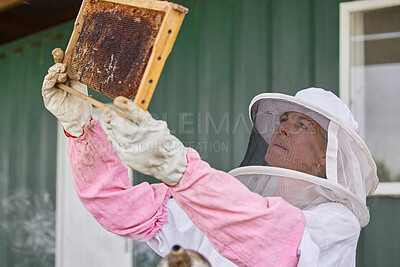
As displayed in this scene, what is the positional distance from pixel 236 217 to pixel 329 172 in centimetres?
53

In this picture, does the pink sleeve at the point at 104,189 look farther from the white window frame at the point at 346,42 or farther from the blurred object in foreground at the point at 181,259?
the white window frame at the point at 346,42

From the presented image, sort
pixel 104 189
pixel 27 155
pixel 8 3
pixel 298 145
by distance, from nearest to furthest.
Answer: pixel 104 189 < pixel 298 145 < pixel 8 3 < pixel 27 155

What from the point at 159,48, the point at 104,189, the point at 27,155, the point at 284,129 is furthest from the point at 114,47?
the point at 27,155

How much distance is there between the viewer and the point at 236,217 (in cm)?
104

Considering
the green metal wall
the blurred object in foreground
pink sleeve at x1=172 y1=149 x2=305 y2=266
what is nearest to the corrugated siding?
the green metal wall

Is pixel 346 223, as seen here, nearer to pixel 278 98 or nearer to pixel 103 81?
pixel 278 98

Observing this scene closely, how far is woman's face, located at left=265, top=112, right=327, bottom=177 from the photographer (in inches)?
61.8

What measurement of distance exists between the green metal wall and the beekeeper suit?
3.38 ft

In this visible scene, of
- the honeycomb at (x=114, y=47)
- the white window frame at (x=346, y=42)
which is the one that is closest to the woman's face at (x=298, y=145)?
the honeycomb at (x=114, y=47)

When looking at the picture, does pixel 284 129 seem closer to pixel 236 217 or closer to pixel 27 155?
pixel 236 217

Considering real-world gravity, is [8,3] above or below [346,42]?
above

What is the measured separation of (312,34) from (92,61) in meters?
1.77

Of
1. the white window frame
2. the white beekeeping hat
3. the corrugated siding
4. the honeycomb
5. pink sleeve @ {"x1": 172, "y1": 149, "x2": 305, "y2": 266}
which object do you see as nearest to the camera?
pink sleeve @ {"x1": 172, "y1": 149, "x2": 305, "y2": 266}

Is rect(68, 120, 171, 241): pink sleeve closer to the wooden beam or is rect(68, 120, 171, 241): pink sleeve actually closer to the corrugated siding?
the wooden beam
